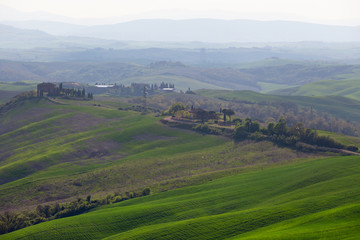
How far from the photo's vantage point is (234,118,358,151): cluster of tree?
13050cm

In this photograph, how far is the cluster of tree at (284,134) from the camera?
13050 centimetres

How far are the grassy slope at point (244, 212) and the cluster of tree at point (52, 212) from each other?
4.08m

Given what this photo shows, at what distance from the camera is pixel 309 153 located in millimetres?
127688

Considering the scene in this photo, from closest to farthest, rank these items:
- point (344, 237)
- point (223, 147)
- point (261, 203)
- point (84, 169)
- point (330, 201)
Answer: point (344, 237)
point (330, 201)
point (261, 203)
point (84, 169)
point (223, 147)

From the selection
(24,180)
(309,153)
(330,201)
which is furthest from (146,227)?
(309,153)

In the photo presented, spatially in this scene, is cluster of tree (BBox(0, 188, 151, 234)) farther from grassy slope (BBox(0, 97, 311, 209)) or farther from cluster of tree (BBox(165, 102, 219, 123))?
cluster of tree (BBox(165, 102, 219, 123))

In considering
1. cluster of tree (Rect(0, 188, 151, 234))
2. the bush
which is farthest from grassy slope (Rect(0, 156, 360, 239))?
A: the bush

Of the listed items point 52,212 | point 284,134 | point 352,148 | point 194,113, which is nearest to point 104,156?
point 52,212

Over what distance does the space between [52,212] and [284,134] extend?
268 ft

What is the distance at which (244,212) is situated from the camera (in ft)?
255

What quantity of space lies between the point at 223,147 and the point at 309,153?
29.6 meters

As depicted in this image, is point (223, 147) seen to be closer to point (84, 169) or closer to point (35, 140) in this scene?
point (84, 169)

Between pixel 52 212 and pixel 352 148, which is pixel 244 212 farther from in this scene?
pixel 352 148

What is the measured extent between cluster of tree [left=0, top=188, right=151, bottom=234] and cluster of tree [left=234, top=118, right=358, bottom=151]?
55.9m
